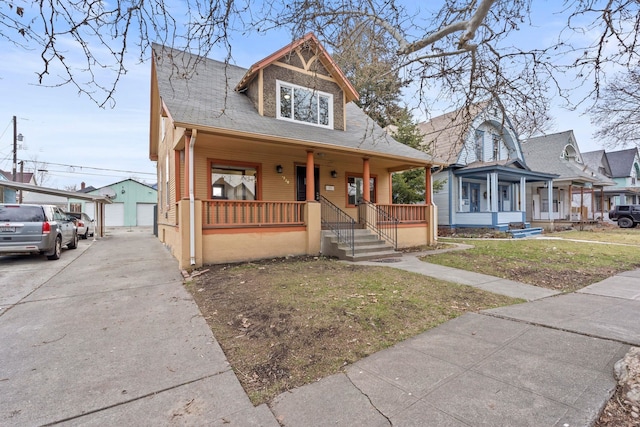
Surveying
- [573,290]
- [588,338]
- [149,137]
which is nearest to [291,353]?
[588,338]

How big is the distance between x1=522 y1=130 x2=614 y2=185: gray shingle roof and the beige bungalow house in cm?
1736

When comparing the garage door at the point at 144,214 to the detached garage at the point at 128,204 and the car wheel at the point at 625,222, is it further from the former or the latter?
the car wheel at the point at 625,222

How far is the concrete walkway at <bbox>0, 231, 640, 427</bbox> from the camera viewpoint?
87.7 inches

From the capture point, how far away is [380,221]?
35.9 ft

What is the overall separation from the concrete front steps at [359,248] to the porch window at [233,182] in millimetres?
3170

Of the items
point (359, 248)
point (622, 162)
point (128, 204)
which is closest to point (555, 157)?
point (622, 162)

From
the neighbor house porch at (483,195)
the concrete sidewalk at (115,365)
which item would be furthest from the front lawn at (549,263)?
the concrete sidewalk at (115,365)

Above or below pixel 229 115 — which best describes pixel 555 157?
above

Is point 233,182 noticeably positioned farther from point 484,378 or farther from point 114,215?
point 114,215

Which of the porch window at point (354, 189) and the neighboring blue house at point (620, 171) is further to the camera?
the neighboring blue house at point (620, 171)

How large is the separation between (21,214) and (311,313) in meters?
9.72

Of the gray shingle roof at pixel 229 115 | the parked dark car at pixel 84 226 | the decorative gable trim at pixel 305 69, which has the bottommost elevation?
the parked dark car at pixel 84 226

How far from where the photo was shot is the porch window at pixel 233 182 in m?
10.1

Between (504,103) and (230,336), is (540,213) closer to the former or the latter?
(504,103)
